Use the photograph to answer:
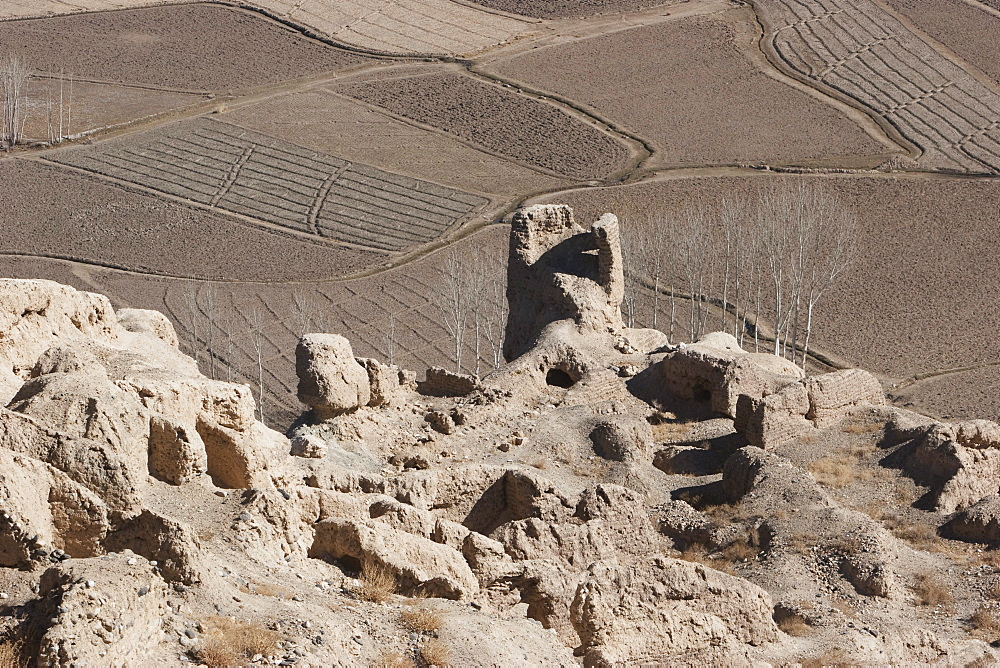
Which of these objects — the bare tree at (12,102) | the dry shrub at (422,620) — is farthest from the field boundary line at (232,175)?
the dry shrub at (422,620)

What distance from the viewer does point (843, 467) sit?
26.6 metres

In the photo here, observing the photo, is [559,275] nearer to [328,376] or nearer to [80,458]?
[328,376]

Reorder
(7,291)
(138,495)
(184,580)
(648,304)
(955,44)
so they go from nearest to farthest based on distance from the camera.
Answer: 1. (184,580)
2. (138,495)
3. (7,291)
4. (648,304)
5. (955,44)

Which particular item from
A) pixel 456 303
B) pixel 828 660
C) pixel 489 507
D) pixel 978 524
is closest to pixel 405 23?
pixel 456 303

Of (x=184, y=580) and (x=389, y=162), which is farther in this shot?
(x=389, y=162)

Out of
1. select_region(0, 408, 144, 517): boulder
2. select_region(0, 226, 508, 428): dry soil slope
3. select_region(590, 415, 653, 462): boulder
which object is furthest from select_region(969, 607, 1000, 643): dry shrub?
select_region(0, 226, 508, 428): dry soil slope

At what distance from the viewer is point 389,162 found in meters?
72.6

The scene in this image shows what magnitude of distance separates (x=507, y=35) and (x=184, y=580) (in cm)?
8035

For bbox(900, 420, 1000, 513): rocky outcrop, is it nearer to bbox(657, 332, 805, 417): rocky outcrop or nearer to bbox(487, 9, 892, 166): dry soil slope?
bbox(657, 332, 805, 417): rocky outcrop

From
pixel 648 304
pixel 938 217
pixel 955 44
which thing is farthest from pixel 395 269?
pixel 955 44

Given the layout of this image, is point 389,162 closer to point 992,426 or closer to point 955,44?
point 955,44

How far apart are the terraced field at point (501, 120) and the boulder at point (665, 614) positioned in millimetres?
A: 53768

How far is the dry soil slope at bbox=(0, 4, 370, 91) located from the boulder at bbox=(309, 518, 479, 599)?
69.4 metres

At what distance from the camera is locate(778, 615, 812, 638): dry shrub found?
19031 mm
